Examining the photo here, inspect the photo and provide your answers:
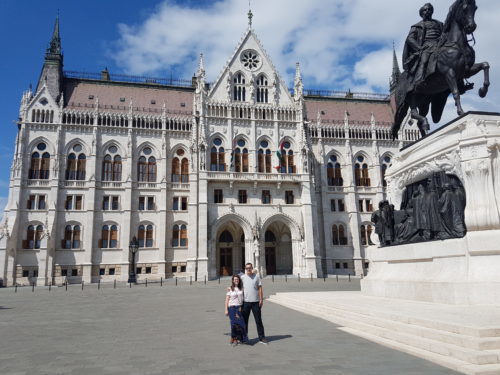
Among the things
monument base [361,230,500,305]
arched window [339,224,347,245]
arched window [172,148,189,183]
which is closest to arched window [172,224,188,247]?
arched window [172,148,189,183]

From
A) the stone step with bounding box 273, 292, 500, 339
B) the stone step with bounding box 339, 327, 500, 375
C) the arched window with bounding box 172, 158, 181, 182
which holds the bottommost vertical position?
the stone step with bounding box 339, 327, 500, 375

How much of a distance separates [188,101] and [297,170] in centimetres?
1915

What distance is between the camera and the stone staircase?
19.6ft

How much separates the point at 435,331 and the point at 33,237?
44901mm

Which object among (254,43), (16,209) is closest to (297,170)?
(254,43)

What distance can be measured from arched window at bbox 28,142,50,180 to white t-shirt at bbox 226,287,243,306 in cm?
4258

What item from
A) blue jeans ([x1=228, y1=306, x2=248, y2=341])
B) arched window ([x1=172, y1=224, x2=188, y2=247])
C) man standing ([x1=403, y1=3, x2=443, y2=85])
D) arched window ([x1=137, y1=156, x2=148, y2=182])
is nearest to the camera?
blue jeans ([x1=228, y1=306, x2=248, y2=341])

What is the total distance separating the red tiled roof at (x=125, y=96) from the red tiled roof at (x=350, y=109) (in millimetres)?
19087

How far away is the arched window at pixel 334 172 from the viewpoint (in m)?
52.0

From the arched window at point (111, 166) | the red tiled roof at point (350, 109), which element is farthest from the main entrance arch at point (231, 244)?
the red tiled roof at point (350, 109)

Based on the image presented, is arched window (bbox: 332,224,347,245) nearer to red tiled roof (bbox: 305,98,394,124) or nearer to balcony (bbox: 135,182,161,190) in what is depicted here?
red tiled roof (bbox: 305,98,394,124)

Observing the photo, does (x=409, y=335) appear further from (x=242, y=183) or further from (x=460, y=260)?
(x=242, y=183)

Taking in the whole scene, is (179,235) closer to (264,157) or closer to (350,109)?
(264,157)

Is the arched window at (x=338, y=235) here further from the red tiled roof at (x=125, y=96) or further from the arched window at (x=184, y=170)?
the red tiled roof at (x=125, y=96)
